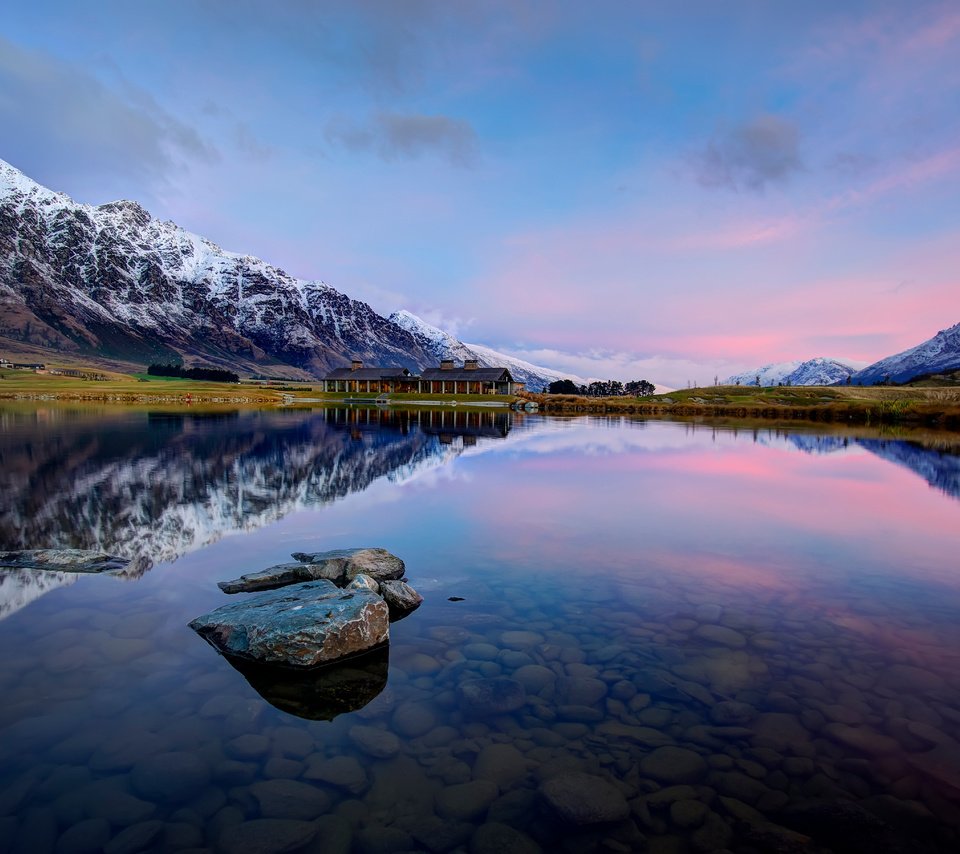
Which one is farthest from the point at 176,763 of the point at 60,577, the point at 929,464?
the point at 929,464

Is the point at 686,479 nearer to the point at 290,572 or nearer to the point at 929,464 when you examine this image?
the point at 929,464

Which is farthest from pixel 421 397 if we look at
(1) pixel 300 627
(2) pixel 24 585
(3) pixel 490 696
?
(3) pixel 490 696

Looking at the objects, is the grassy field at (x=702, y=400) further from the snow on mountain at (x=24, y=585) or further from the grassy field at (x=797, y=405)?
the snow on mountain at (x=24, y=585)

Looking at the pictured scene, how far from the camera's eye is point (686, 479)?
33.6 metres

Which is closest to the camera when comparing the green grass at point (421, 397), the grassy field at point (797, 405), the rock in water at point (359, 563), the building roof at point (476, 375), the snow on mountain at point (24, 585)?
the snow on mountain at point (24, 585)

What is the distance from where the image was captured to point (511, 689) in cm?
917

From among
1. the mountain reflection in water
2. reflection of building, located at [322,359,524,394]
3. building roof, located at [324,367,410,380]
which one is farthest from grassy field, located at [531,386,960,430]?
the mountain reflection in water

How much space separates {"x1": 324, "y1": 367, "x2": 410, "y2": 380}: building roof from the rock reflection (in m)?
156

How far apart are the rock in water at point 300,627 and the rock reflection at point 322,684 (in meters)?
0.16

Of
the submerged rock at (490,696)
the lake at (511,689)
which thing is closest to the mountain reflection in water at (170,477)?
the lake at (511,689)

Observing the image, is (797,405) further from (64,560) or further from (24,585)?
(24,585)

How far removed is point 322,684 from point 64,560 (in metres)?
9.95

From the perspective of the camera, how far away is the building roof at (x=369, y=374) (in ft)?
544

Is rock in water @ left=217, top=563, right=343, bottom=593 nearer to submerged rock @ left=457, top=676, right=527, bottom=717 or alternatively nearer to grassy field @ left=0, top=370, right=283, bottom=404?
submerged rock @ left=457, top=676, right=527, bottom=717
